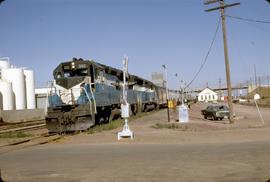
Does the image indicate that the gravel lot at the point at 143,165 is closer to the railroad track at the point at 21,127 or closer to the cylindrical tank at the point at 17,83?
the railroad track at the point at 21,127

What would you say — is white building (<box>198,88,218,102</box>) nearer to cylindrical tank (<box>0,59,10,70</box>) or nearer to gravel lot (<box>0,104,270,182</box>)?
cylindrical tank (<box>0,59,10,70</box>)

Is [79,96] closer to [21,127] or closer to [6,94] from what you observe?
[21,127]

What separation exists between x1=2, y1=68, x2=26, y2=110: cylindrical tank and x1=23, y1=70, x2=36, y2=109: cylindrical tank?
3.63 m

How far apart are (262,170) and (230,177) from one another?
3.68 ft

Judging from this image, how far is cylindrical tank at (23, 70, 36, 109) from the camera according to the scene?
65.8 meters

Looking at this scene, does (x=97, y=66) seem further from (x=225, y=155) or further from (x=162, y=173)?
(x=162, y=173)

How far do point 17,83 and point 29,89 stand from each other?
4.99 metres

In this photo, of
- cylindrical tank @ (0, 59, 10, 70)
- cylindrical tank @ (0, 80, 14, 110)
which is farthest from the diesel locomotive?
cylindrical tank @ (0, 59, 10, 70)

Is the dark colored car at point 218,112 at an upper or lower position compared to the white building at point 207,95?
lower

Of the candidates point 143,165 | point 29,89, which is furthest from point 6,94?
point 143,165

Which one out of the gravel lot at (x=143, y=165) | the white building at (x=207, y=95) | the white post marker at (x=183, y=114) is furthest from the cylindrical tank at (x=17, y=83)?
the white building at (x=207, y=95)

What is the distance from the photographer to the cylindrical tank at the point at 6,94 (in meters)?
55.4

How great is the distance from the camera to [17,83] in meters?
61.5

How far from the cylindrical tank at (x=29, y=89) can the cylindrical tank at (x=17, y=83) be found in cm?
363
